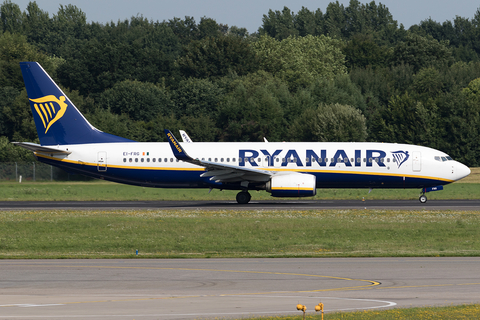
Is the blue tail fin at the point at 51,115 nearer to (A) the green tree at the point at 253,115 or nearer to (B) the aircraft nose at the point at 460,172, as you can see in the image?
(B) the aircraft nose at the point at 460,172

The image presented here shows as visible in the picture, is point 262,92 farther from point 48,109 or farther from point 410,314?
point 410,314

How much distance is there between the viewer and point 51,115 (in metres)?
46.3

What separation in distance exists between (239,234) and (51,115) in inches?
928

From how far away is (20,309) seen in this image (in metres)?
13.5

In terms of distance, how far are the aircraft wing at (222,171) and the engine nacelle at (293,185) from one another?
0.99m

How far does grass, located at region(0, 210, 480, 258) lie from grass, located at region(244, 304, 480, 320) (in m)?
8.79

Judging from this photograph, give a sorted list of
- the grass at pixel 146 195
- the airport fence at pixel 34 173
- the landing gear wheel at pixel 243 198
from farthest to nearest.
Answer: the airport fence at pixel 34 173 < the grass at pixel 146 195 < the landing gear wheel at pixel 243 198

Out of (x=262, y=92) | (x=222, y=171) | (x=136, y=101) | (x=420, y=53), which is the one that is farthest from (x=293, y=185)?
(x=420, y=53)

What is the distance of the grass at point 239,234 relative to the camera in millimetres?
23812

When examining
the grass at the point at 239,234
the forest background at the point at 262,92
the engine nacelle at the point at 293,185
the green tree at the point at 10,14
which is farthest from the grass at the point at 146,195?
the green tree at the point at 10,14

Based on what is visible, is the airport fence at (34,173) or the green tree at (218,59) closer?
the airport fence at (34,173)

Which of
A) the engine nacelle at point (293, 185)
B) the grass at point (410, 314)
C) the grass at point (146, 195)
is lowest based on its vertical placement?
the grass at point (410, 314)

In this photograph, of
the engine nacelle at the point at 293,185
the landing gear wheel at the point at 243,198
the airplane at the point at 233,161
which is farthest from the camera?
the landing gear wheel at the point at 243,198

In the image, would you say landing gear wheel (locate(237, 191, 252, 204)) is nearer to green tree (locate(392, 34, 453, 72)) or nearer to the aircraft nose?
the aircraft nose
